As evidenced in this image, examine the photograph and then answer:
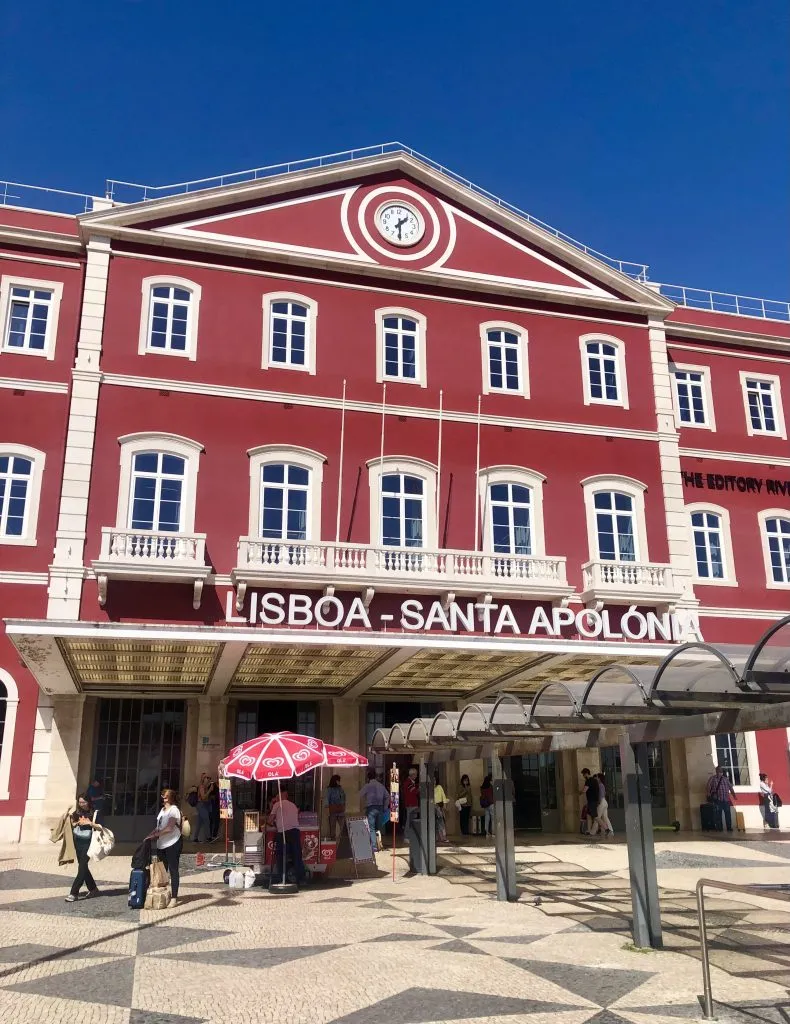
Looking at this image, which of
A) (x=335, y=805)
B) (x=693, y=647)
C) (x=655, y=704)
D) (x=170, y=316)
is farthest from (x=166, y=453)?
(x=693, y=647)

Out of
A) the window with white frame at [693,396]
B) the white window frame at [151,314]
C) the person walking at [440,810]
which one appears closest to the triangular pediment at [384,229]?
the white window frame at [151,314]

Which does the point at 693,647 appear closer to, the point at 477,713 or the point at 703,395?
the point at 477,713

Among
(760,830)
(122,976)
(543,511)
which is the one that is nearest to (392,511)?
(543,511)

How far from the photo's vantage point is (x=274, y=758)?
47.5 ft

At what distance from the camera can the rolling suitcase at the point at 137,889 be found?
12.8 m

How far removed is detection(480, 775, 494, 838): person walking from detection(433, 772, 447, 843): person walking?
99cm

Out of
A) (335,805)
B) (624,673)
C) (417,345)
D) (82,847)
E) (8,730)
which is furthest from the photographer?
(417,345)

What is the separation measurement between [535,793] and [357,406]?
38.1ft

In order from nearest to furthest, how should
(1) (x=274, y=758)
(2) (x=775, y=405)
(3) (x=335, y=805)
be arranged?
(1) (x=274, y=758) < (3) (x=335, y=805) < (2) (x=775, y=405)

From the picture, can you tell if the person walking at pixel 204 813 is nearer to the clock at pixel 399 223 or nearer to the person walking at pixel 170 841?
the person walking at pixel 170 841

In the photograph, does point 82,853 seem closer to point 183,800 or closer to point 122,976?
point 122,976

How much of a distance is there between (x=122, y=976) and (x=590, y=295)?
21.8 m

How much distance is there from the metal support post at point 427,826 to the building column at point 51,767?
762 cm

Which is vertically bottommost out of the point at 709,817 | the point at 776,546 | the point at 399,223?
the point at 709,817
